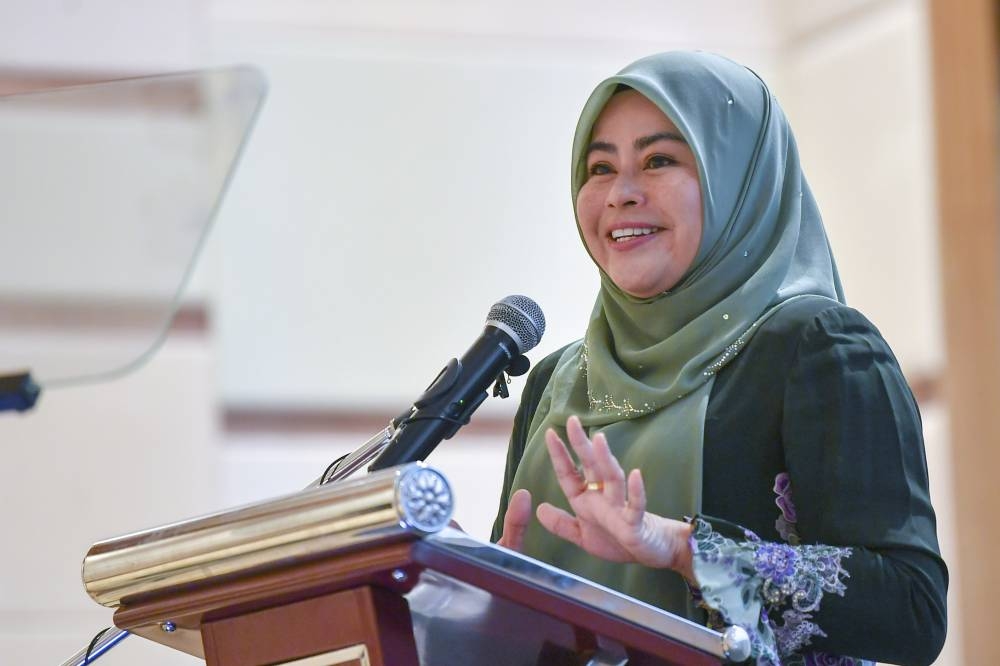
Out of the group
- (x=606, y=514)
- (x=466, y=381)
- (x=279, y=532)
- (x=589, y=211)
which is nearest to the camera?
(x=279, y=532)

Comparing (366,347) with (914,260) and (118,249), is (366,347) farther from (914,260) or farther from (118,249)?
(914,260)

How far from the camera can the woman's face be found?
1183 mm

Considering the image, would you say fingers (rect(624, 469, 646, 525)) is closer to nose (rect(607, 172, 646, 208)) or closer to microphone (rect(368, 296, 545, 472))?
microphone (rect(368, 296, 545, 472))

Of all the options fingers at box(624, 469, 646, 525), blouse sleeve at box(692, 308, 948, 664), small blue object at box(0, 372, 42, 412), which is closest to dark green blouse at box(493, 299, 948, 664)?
blouse sleeve at box(692, 308, 948, 664)

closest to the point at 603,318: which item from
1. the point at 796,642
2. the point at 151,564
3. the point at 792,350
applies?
the point at 792,350

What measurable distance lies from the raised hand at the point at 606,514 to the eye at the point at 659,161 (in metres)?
0.37

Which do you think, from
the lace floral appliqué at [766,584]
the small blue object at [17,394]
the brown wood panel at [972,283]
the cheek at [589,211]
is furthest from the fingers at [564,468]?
the brown wood panel at [972,283]

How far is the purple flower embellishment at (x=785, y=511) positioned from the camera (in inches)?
42.9

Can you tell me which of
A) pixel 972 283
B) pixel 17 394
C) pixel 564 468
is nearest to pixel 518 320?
pixel 564 468

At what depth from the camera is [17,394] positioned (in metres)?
1.55

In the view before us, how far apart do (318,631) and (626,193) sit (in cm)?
53

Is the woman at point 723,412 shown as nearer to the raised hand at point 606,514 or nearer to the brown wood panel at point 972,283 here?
the raised hand at point 606,514

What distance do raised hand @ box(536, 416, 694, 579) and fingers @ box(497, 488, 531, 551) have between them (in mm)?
108

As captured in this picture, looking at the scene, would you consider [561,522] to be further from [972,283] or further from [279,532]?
[972,283]
